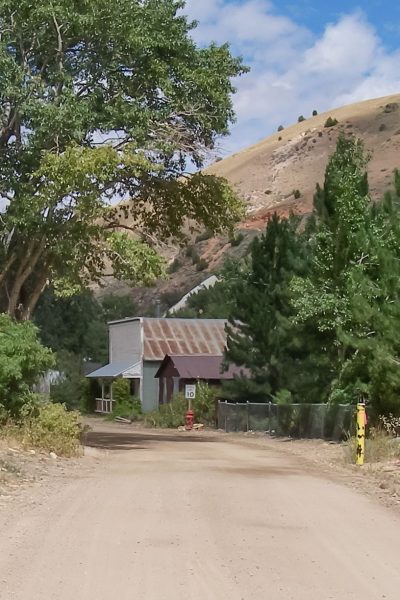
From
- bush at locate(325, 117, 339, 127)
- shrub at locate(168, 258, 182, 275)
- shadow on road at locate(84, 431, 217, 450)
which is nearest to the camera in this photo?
shadow on road at locate(84, 431, 217, 450)

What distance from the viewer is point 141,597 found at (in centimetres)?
726

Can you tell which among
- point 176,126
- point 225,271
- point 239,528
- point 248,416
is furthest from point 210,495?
point 225,271

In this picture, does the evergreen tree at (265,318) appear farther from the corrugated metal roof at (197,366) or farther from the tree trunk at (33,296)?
the tree trunk at (33,296)

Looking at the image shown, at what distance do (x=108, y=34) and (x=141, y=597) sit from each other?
18939mm

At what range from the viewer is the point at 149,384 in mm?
58312

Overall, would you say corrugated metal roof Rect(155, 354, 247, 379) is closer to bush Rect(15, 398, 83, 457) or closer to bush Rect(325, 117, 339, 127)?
bush Rect(15, 398, 83, 457)

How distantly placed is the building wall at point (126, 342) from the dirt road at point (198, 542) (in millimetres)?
43668

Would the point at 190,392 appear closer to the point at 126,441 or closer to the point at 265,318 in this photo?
the point at 265,318

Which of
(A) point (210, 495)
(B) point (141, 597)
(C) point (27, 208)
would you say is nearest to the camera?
(B) point (141, 597)

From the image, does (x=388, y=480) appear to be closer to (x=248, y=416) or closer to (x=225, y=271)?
(x=248, y=416)

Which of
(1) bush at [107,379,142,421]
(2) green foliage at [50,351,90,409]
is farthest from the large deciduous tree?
(2) green foliage at [50,351,90,409]

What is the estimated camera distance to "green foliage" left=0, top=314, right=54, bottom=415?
19.8 metres

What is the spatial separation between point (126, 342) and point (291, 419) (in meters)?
30.2

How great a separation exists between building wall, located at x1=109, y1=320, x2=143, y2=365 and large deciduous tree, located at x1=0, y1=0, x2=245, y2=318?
107 ft
